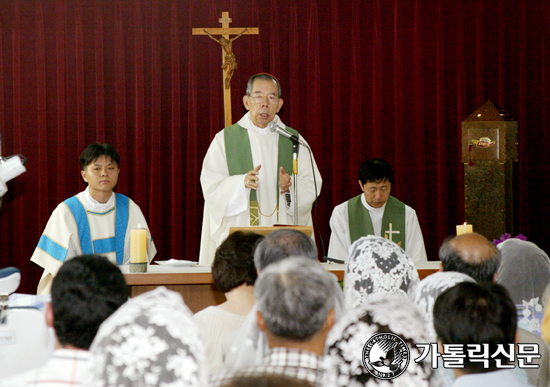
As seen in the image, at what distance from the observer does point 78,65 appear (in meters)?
6.89

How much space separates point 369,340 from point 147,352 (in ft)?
2.13

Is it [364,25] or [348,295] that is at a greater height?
[364,25]

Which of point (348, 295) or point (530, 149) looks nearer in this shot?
point (348, 295)

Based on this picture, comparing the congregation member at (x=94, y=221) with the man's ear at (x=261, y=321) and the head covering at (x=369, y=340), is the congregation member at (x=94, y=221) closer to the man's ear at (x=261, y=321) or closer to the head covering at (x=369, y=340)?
the head covering at (x=369, y=340)

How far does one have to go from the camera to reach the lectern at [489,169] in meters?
6.49

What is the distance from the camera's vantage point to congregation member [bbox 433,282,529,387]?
64.2 inches

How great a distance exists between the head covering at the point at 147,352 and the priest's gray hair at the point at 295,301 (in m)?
0.24

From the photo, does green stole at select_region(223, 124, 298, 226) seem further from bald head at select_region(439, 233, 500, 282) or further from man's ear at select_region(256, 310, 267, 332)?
man's ear at select_region(256, 310, 267, 332)

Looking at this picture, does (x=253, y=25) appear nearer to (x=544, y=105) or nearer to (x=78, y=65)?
(x=78, y=65)

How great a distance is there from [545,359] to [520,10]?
19.3 feet

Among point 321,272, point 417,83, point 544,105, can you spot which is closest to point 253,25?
point 417,83

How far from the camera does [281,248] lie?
2.27 m

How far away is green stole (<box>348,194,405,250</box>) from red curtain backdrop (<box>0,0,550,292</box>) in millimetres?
1355

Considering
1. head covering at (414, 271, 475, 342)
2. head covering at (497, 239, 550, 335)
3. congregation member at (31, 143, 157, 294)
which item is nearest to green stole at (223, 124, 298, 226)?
congregation member at (31, 143, 157, 294)
